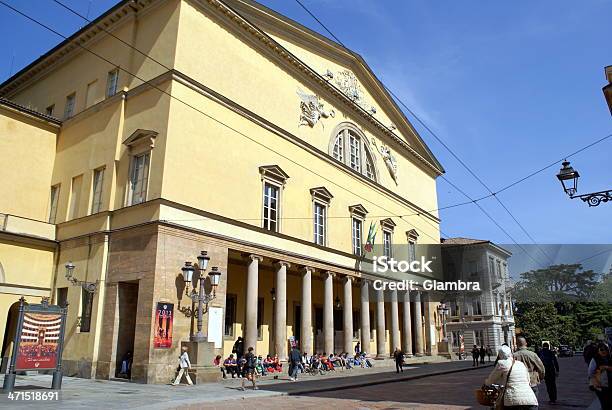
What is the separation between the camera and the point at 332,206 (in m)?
27.5

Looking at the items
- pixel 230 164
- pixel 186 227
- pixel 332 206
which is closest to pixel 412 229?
pixel 332 206

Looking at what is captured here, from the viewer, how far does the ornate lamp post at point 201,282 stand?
56.6 feet

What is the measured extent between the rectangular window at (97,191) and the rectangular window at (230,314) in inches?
273

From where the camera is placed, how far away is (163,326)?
1661 centimetres

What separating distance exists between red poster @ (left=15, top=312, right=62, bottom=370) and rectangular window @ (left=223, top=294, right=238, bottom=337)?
1032cm

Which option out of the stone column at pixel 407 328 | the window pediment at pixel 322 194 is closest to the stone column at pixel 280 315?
the window pediment at pixel 322 194

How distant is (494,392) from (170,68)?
16.9 m

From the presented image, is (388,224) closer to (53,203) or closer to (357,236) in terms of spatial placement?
(357,236)

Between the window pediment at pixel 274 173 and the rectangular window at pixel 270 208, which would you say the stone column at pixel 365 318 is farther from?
the window pediment at pixel 274 173

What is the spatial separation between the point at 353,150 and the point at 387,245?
22.4ft

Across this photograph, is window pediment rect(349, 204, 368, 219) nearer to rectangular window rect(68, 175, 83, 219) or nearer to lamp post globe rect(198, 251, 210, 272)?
lamp post globe rect(198, 251, 210, 272)

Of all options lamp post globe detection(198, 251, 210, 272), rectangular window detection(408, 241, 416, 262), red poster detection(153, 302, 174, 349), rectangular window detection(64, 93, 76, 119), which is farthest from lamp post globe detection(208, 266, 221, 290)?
rectangular window detection(408, 241, 416, 262)

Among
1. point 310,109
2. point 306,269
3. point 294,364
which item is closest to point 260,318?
point 306,269

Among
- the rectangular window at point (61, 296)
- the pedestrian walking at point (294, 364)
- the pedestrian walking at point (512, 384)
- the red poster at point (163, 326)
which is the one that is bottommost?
the pedestrian walking at point (294, 364)
